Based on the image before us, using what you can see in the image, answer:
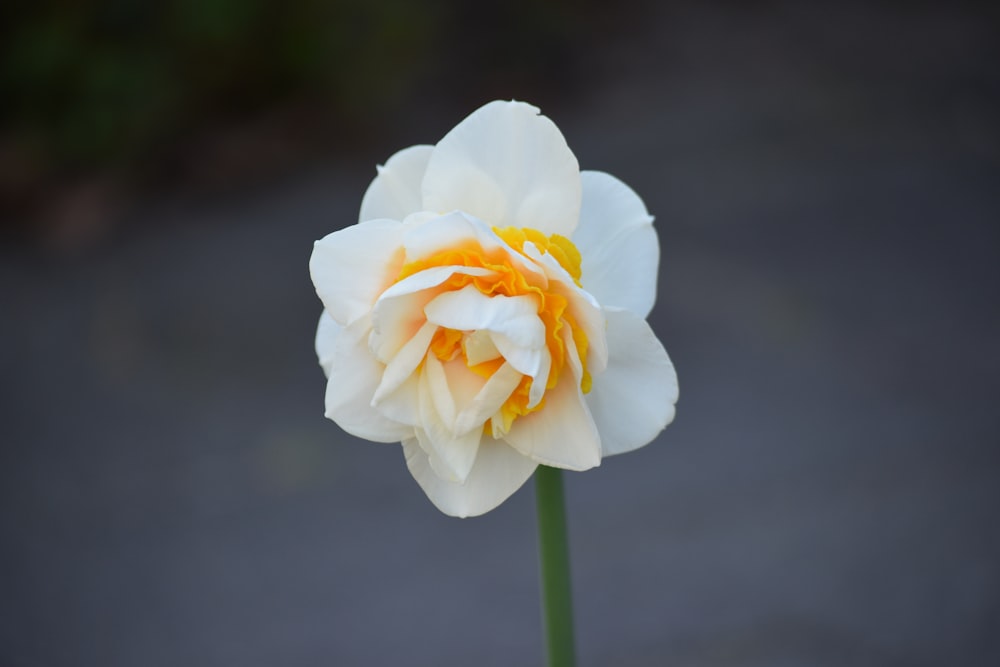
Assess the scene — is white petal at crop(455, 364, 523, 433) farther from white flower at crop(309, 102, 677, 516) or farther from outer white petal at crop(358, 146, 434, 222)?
outer white petal at crop(358, 146, 434, 222)

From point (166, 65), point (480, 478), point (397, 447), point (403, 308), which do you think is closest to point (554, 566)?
point (480, 478)

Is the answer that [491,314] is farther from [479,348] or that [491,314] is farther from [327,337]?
[327,337]

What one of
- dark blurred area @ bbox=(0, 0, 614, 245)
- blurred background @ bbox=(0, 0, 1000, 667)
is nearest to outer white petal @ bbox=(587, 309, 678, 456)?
blurred background @ bbox=(0, 0, 1000, 667)

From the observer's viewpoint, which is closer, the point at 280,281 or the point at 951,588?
the point at 951,588

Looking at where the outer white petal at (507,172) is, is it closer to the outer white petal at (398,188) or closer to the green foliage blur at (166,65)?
the outer white petal at (398,188)

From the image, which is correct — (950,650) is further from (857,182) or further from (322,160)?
(322,160)

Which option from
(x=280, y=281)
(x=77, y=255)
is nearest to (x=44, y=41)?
(x=77, y=255)
